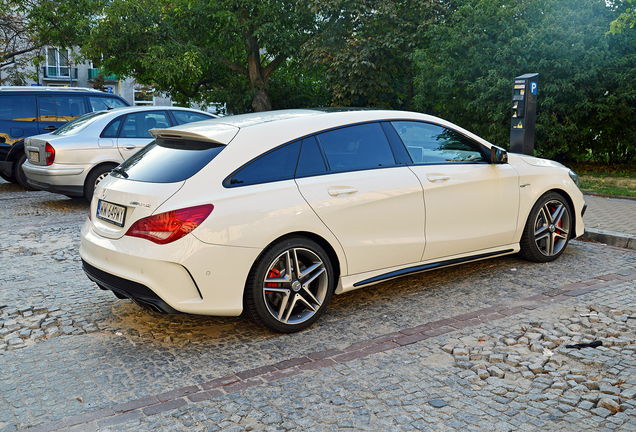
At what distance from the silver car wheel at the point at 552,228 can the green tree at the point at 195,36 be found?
47.7ft

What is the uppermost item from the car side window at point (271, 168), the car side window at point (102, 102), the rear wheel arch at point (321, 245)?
the car side window at point (102, 102)

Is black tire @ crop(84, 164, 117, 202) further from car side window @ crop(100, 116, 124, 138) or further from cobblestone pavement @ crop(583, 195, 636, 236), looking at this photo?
cobblestone pavement @ crop(583, 195, 636, 236)

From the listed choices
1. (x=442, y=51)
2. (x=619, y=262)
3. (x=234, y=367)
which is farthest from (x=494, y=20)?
(x=234, y=367)

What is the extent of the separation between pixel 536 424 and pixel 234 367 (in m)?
1.78

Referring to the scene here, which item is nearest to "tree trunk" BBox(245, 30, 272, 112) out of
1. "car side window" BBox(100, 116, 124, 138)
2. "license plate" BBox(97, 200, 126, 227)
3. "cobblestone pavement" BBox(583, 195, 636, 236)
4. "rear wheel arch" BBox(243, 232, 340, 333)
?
"car side window" BBox(100, 116, 124, 138)

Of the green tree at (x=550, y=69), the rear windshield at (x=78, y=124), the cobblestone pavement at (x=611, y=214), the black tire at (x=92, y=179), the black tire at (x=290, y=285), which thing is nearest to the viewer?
the black tire at (x=290, y=285)

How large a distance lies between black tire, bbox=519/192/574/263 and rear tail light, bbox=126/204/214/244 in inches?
137

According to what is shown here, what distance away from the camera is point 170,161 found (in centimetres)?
431

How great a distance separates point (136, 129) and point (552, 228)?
6.90m

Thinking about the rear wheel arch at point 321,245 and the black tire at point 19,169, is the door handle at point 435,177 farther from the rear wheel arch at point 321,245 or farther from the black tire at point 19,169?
the black tire at point 19,169

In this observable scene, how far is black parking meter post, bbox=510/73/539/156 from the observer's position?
10.4 metres

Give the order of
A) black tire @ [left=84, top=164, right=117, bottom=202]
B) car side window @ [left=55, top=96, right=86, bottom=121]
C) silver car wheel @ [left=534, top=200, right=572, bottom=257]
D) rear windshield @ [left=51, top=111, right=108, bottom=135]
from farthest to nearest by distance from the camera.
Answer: car side window @ [left=55, top=96, right=86, bottom=121]
rear windshield @ [left=51, top=111, right=108, bottom=135]
black tire @ [left=84, top=164, right=117, bottom=202]
silver car wheel @ [left=534, top=200, right=572, bottom=257]

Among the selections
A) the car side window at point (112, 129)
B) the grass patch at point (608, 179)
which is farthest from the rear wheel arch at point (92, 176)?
the grass patch at point (608, 179)

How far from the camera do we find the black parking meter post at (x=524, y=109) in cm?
1038
